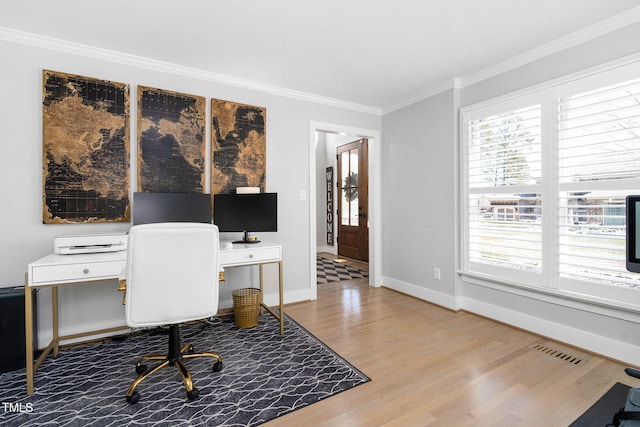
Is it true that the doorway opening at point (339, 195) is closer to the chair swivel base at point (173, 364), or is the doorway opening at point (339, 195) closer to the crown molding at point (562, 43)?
the crown molding at point (562, 43)

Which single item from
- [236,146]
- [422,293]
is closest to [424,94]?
[236,146]

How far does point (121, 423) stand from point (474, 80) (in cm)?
407

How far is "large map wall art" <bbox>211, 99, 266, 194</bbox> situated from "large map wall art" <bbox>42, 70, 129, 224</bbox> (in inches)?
31.4

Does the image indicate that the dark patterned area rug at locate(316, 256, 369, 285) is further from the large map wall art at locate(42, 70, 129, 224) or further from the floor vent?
the large map wall art at locate(42, 70, 129, 224)

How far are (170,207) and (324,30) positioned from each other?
1968 millimetres

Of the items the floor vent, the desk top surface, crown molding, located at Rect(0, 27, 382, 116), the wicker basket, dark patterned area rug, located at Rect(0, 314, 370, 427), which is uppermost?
crown molding, located at Rect(0, 27, 382, 116)

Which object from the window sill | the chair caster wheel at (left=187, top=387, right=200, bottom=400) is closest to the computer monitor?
→ the chair caster wheel at (left=187, top=387, right=200, bottom=400)

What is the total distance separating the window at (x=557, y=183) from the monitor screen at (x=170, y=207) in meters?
2.73

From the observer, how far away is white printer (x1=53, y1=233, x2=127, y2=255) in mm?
2215

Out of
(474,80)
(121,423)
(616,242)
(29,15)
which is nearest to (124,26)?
(29,15)

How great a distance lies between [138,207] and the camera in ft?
8.55

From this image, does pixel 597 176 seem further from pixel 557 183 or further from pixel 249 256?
pixel 249 256

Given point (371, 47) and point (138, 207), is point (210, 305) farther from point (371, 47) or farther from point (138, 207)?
point (371, 47)

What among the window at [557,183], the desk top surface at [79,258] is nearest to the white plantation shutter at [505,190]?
the window at [557,183]
